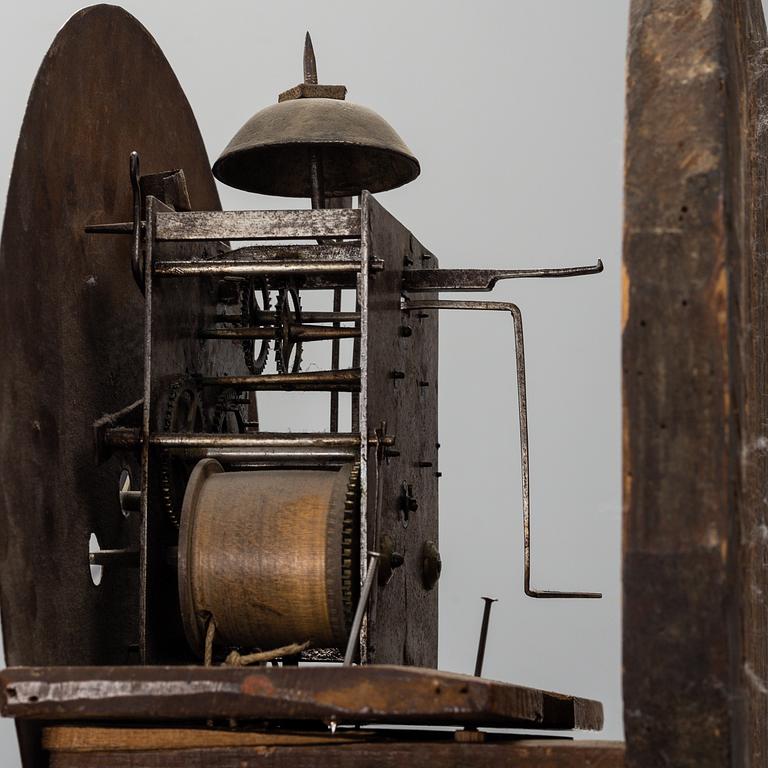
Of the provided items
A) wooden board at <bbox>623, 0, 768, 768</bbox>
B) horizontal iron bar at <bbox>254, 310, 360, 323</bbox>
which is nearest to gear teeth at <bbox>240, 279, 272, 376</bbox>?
horizontal iron bar at <bbox>254, 310, 360, 323</bbox>

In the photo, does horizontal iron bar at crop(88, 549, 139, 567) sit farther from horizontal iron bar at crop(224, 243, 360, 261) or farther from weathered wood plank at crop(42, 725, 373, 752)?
weathered wood plank at crop(42, 725, 373, 752)

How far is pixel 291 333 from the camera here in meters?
3.93

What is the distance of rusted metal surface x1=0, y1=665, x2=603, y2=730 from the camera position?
238 cm

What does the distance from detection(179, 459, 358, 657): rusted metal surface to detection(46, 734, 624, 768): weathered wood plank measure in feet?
1.99

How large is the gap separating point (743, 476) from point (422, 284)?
5.24ft

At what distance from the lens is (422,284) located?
3891mm

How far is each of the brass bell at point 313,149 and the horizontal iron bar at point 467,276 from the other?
1.46 feet

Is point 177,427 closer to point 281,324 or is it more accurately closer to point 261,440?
point 261,440

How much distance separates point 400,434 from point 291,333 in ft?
1.34

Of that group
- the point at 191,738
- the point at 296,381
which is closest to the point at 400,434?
the point at 296,381

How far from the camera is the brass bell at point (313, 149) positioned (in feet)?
13.4

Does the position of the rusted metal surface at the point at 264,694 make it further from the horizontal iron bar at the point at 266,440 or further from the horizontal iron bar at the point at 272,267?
the horizontal iron bar at the point at 272,267

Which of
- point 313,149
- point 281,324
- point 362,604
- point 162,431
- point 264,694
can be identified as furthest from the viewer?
point 313,149

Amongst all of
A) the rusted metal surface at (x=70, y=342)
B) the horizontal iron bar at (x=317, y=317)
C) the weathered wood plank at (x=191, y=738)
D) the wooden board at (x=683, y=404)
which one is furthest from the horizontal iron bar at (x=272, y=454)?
the wooden board at (x=683, y=404)
